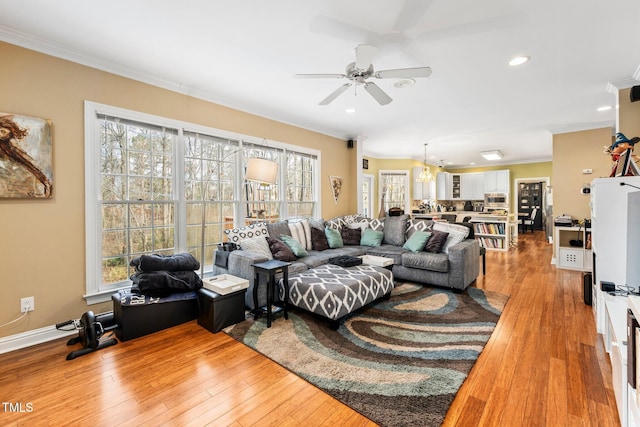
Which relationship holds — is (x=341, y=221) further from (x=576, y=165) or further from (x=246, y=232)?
(x=576, y=165)

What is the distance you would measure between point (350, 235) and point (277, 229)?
1.47 m

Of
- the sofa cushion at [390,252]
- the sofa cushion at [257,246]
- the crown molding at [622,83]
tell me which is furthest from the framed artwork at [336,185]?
the crown molding at [622,83]

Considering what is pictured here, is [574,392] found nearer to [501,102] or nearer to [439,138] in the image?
[501,102]

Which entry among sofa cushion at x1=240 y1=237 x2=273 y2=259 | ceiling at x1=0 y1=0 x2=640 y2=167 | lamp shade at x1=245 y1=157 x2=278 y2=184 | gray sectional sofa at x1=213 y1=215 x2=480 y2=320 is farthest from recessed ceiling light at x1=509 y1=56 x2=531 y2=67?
sofa cushion at x1=240 y1=237 x2=273 y2=259

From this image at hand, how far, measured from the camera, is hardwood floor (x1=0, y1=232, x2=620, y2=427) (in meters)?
1.60

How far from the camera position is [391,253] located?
4.35 m

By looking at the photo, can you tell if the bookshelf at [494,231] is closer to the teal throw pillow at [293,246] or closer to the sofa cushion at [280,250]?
the teal throw pillow at [293,246]

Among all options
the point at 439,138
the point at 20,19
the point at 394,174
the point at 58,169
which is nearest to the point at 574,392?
the point at 58,169

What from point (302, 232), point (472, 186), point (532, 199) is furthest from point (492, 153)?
point (302, 232)

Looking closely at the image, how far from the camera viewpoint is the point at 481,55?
8.76 ft

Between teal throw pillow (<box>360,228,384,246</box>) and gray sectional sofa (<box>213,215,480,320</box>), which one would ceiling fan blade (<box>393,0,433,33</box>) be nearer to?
gray sectional sofa (<box>213,215,480,320</box>)

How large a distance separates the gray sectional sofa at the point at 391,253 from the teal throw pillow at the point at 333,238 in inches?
2.2

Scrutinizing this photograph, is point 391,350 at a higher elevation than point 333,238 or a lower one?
lower

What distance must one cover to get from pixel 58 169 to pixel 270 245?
7.25 feet
